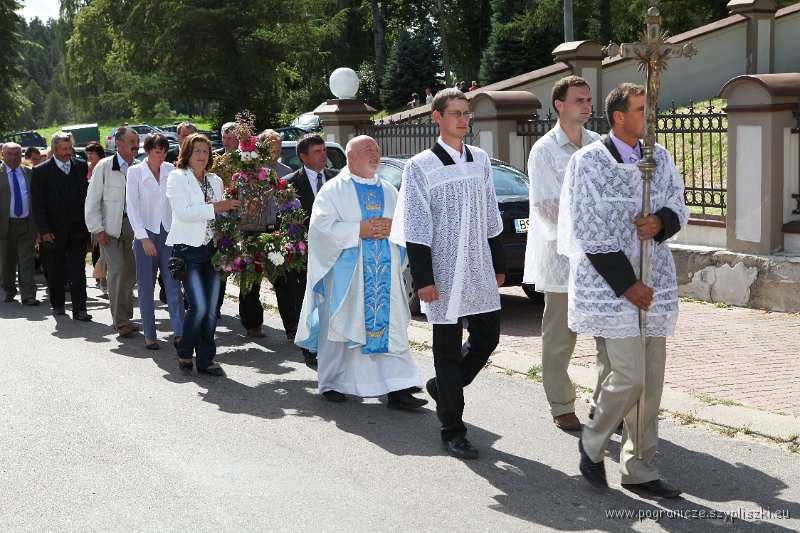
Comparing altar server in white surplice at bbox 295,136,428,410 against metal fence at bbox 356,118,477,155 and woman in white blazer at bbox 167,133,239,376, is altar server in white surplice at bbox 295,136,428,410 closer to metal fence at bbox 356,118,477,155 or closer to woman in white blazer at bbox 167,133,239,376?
woman in white blazer at bbox 167,133,239,376

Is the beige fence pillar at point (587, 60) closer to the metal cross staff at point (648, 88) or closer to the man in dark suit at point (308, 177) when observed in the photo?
the man in dark suit at point (308, 177)

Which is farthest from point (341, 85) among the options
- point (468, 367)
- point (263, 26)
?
point (263, 26)

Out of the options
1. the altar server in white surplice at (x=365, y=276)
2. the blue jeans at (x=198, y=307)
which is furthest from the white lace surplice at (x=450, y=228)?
the blue jeans at (x=198, y=307)

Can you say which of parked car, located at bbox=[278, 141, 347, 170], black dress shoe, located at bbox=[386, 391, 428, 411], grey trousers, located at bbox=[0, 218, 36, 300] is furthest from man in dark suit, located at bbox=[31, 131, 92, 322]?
black dress shoe, located at bbox=[386, 391, 428, 411]

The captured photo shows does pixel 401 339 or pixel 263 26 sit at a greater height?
pixel 263 26

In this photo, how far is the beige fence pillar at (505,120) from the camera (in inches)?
564

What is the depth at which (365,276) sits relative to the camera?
7801 millimetres

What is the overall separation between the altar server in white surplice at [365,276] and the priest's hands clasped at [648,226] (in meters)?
2.76

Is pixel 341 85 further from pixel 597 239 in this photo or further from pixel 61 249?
pixel 597 239

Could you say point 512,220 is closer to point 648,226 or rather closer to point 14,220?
point 648,226

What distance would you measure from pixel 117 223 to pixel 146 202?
133cm

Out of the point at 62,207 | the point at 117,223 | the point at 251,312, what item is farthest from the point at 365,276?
the point at 62,207

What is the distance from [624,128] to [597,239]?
574 mm

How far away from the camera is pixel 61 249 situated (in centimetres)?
1267
